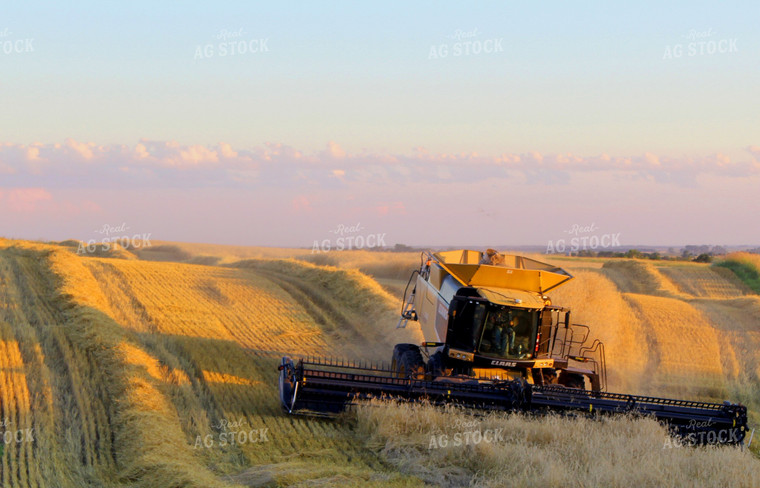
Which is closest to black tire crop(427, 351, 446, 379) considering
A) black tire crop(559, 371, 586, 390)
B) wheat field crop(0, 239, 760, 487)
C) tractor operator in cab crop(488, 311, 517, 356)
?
tractor operator in cab crop(488, 311, 517, 356)

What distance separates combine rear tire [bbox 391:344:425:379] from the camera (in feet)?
37.6

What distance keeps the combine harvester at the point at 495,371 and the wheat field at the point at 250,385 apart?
40cm

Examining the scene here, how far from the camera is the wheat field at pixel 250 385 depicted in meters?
8.13

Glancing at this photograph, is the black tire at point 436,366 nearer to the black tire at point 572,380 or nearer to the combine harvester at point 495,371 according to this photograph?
the combine harvester at point 495,371

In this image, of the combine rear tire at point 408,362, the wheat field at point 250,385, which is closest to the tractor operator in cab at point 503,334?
the combine rear tire at point 408,362

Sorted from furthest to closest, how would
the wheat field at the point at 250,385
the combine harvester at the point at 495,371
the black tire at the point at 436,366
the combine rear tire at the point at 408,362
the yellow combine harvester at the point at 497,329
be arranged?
the combine rear tire at the point at 408,362, the black tire at the point at 436,366, the yellow combine harvester at the point at 497,329, the combine harvester at the point at 495,371, the wheat field at the point at 250,385

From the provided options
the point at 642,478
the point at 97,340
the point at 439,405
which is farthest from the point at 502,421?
the point at 97,340

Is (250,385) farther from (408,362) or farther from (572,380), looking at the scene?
(572,380)

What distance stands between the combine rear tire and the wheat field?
1564 millimetres

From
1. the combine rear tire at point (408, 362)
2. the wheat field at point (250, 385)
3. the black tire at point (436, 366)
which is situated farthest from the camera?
the combine rear tire at point (408, 362)

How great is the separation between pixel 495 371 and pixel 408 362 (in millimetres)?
1479

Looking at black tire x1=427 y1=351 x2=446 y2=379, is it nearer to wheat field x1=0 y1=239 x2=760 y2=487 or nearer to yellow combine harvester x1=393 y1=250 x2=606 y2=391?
yellow combine harvester x1=393 y1=250 x2=606 y2=391

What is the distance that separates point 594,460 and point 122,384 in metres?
6.90

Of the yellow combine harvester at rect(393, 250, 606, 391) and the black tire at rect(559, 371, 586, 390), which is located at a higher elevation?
the yellow combine harvester at rect(393, 250, 606, 391)
